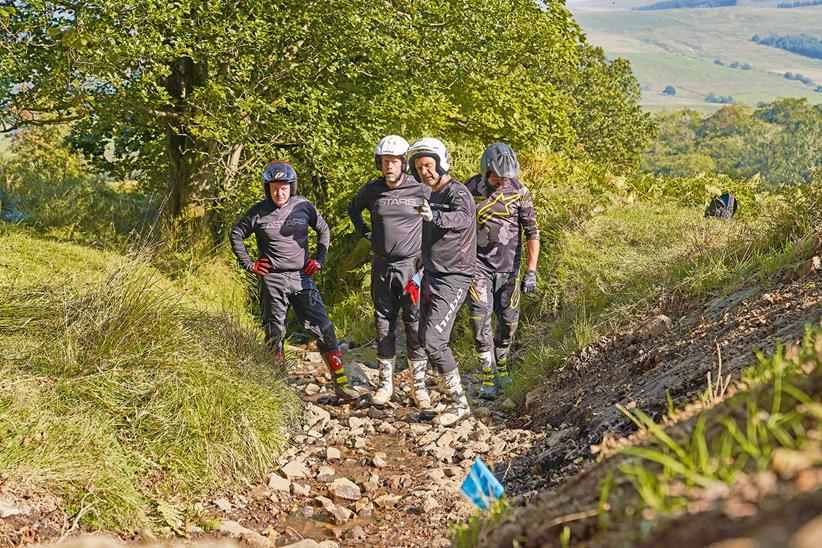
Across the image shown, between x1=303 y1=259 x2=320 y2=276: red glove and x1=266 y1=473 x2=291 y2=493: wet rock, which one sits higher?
x1=303 y1=259 x2=320 y2=276: red glove

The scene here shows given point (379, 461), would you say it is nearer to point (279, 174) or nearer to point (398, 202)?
point (398, 202)

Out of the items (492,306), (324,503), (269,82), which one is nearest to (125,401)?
(324,503)

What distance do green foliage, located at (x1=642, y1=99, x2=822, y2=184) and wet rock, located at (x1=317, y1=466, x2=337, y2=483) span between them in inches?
3506

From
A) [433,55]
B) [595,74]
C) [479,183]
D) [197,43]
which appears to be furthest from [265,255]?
[595,74]

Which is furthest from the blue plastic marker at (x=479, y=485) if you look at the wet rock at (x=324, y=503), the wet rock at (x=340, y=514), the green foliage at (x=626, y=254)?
the green foliage at (x=626, y=254)

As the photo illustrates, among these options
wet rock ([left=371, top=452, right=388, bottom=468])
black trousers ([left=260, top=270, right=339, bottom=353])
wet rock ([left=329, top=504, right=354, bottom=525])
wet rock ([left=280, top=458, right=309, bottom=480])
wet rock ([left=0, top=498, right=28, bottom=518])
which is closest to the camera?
wet rock ([left=0, top=498, right=28, bottom=518])

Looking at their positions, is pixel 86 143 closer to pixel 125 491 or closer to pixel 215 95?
pixel 215 95

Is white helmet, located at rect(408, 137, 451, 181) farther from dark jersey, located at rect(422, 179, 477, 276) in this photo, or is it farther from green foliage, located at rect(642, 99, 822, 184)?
green foliage, located at rect(642, 99, 822, 184)

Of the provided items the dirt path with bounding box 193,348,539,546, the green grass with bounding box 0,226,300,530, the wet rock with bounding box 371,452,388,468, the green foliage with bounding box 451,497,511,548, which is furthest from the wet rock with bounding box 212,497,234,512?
the green foliage with bounding box 451,497,511,548

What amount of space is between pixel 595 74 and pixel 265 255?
37.8 m

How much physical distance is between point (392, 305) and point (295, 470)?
7.26ft

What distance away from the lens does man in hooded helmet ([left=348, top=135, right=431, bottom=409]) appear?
7.44m

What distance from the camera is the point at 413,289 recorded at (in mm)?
7438

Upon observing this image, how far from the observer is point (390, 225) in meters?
7.45
